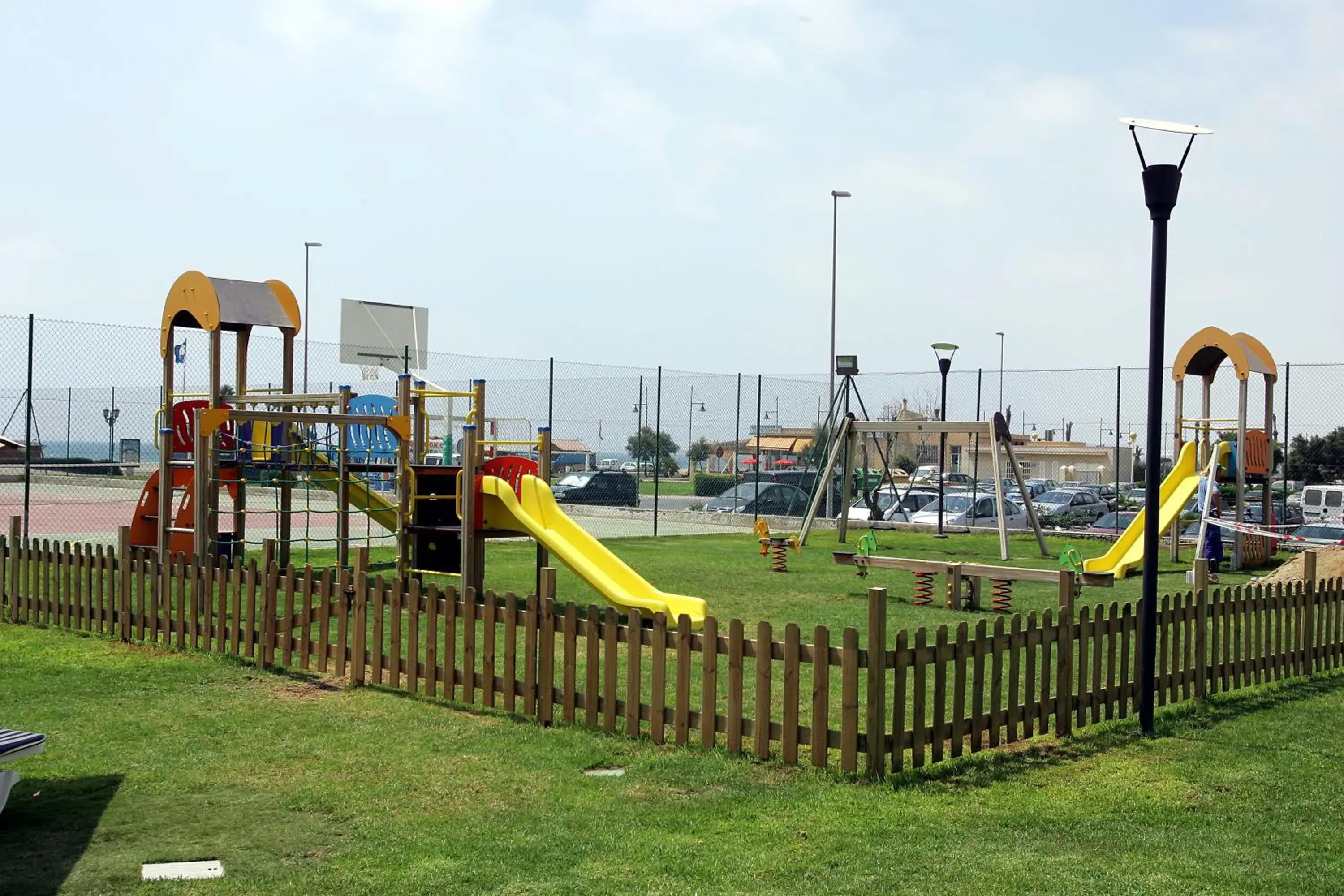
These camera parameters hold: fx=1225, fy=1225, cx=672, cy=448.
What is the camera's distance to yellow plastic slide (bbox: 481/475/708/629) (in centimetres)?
1202

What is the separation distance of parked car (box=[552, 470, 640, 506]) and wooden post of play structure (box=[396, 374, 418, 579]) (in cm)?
1950

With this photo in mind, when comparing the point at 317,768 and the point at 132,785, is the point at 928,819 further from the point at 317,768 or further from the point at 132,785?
the point at 132,785

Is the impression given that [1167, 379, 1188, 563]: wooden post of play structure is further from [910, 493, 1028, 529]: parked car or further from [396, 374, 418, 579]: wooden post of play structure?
[396, 374, 418, 579]: wooden post of play structure

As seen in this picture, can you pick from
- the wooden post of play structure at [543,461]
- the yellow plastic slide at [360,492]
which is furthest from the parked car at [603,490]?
the wooden post of play structure at [543,461]

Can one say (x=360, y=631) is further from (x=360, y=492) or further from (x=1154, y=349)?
(x=360, y=492)

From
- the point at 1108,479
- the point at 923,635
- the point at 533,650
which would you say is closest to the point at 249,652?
the point at 533,650

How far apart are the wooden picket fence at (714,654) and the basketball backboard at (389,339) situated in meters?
11.1

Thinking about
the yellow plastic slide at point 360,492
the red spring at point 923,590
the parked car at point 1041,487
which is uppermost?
the yellow plastic slide at point 360,492

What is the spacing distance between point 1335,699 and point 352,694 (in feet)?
24.3

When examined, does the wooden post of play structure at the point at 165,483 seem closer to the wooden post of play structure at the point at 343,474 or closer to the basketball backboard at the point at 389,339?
the wooden post of play structure at the point at 343,474

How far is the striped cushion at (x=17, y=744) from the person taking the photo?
568 centimetres

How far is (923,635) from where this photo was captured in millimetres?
6828

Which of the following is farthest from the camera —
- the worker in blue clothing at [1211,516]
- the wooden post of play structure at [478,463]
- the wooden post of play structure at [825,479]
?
the wooden post of play structure at [825,479]

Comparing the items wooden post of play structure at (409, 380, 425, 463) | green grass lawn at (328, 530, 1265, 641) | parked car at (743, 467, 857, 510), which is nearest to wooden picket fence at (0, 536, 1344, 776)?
green grass lawn at (328, 530, 1265, 641)
